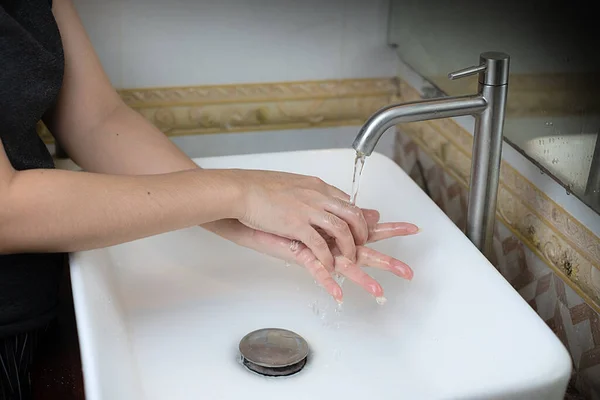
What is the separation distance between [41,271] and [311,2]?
28.9 inches

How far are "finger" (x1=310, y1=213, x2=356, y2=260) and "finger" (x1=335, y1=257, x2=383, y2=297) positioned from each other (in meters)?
0.02

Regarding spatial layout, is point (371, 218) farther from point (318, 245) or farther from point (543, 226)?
point (543, 226)

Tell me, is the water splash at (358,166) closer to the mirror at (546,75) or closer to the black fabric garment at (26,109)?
the mirror at (546,75)

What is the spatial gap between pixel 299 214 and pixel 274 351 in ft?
0.61

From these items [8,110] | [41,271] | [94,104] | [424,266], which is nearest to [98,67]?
[94,104]

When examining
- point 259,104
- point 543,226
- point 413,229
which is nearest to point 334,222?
point 413,229

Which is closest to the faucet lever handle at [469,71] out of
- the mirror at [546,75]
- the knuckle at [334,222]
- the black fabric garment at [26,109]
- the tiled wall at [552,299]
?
the mirror at [546,75]

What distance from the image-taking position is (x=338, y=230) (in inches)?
39.0

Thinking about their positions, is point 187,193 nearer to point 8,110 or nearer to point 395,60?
point 8,110

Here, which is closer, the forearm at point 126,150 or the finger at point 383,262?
the finger at point 383,262

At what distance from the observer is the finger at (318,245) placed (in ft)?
3.26

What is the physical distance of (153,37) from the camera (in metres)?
1.45

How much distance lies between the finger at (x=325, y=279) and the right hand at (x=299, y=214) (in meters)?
0.01

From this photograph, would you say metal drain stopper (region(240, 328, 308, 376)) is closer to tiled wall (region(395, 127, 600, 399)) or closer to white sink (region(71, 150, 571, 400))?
white sink (region(71, 150, 571, 400))
